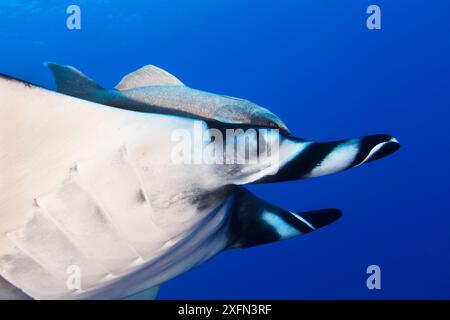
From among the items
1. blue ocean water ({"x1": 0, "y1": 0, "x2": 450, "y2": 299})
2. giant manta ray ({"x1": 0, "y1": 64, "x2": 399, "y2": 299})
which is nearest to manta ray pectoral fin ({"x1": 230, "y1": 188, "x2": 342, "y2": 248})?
giant manta ray ({"x1": 0, "y1": 64, "x2": 399, "y2": 299})

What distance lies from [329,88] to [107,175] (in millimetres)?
21752

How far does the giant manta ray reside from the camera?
82 centimetres

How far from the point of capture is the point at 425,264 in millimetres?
21938

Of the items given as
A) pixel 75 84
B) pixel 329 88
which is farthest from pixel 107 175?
pixel 329 88

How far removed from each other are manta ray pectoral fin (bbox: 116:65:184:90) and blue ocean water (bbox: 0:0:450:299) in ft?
51.7

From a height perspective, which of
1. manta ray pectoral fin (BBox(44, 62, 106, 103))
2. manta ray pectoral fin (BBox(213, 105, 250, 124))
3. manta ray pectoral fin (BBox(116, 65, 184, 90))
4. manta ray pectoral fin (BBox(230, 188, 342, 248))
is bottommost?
manta ray pectoral fin (BBox(230, 188, 342, 248))

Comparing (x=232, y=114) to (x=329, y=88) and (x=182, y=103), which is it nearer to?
(x=182, y=103)

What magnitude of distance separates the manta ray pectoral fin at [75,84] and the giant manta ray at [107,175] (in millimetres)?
185

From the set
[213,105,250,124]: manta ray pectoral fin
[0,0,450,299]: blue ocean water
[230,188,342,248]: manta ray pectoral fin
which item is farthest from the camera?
[0,0,450,299]: blue ocean water

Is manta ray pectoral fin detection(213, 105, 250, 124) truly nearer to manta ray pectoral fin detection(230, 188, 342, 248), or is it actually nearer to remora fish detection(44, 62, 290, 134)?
remora fish detection(44, 62, 290, 134)

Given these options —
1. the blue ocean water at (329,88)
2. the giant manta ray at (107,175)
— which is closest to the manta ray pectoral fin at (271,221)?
the giant manta ray at (107,175)

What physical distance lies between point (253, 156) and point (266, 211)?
409 millimetres

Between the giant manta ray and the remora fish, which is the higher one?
the remora fish

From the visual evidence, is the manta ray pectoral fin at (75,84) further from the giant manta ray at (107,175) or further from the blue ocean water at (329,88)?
the blue ocean water at (329,88)
